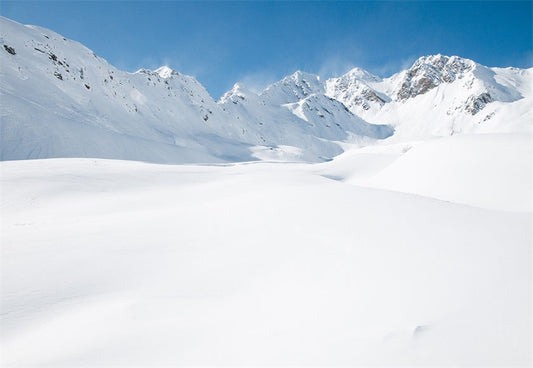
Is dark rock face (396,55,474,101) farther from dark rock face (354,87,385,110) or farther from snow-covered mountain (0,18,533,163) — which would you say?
dark rock face (354,87,385,110)

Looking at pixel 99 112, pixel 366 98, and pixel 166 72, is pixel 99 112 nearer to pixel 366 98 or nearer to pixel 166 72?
pixel 166 72

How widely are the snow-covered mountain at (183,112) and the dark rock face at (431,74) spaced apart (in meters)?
0.64

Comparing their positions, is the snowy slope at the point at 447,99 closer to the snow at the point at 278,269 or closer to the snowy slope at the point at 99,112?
the snowy slope at the point at 99,112

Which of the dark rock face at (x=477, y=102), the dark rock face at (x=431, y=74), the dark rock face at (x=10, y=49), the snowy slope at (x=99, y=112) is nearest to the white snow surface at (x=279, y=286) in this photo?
the snowy slope at (x=99, y=112)

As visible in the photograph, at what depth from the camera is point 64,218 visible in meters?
7.05

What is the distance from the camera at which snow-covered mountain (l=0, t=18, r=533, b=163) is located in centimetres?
2797

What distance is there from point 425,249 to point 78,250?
210 inches

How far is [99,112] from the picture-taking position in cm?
3812

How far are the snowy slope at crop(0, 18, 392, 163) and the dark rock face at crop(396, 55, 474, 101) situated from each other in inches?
4030

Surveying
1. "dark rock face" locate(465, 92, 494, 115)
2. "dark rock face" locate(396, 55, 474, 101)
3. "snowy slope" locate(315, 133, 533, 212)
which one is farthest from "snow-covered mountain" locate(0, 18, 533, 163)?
"snowy slope" locate(315, 133, 533, 212)

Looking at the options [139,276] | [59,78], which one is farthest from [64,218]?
[59,78]

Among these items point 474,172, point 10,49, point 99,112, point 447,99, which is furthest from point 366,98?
point 474,172

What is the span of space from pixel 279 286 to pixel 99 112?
4513 cm

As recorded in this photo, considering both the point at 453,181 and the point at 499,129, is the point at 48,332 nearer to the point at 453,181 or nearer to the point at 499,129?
the point at 453,181
